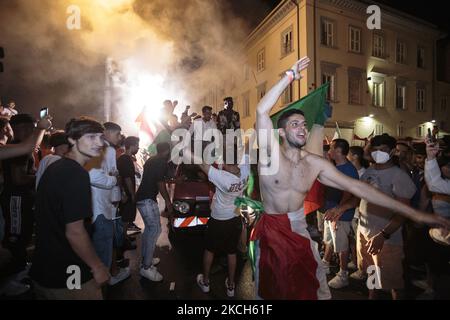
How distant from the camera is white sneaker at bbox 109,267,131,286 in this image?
14.9ft

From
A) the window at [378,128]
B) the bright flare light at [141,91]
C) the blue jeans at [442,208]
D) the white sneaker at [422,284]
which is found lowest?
the white sneaker at [422,284]

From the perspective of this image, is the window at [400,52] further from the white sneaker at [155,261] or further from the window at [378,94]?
the white sneaker at [155,261]

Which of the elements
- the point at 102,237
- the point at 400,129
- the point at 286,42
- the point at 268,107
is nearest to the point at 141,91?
the point at 286,42

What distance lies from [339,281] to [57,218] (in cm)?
408

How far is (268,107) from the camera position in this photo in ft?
8.64

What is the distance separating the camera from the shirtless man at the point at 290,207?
2625mm

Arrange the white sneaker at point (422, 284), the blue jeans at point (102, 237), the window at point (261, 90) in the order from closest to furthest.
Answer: the blue jeans at point (102, 237) → the white sneaker at point (422, 284) → the window at point (261, 90)

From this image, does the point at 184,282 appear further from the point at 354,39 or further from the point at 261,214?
the point at 354,39

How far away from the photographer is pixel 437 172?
3.47m

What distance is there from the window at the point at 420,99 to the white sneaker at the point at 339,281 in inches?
898

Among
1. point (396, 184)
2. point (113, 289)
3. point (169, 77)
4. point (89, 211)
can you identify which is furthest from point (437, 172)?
point (169, 77)

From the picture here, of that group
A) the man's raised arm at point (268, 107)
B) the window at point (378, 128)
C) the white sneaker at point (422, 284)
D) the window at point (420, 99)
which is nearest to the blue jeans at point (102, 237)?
the man's raised arm at point (268, 107)

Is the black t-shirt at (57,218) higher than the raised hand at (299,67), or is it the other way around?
the raised hand at (299,67)
